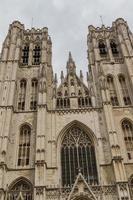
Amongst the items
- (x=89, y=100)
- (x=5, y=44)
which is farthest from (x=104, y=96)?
(x=5, y=44)

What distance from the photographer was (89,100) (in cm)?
3200

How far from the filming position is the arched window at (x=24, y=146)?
27347 mm

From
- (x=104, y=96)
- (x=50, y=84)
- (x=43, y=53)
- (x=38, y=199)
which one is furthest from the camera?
(x=43, y=53)

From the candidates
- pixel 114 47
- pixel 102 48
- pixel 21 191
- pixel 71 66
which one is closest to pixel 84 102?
pixel 71 66

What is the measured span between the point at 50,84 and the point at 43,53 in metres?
4.53

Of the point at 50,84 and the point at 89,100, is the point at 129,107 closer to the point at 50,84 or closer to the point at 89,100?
the point at 89,100

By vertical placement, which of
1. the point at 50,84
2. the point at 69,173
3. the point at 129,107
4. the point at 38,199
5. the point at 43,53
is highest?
the point at 43,53

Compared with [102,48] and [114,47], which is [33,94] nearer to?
[102,48]

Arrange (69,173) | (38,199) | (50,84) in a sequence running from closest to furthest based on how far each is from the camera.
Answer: (38,199), (69,173), (50,84)

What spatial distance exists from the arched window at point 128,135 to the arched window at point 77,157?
3.06 metres

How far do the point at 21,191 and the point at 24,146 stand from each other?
15.1ft

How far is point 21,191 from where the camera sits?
24844mm

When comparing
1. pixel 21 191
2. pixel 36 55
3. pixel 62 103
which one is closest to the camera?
pixel 21 191

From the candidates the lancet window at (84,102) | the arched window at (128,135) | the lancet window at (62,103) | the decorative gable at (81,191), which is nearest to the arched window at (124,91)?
the arched window at (128,135)
